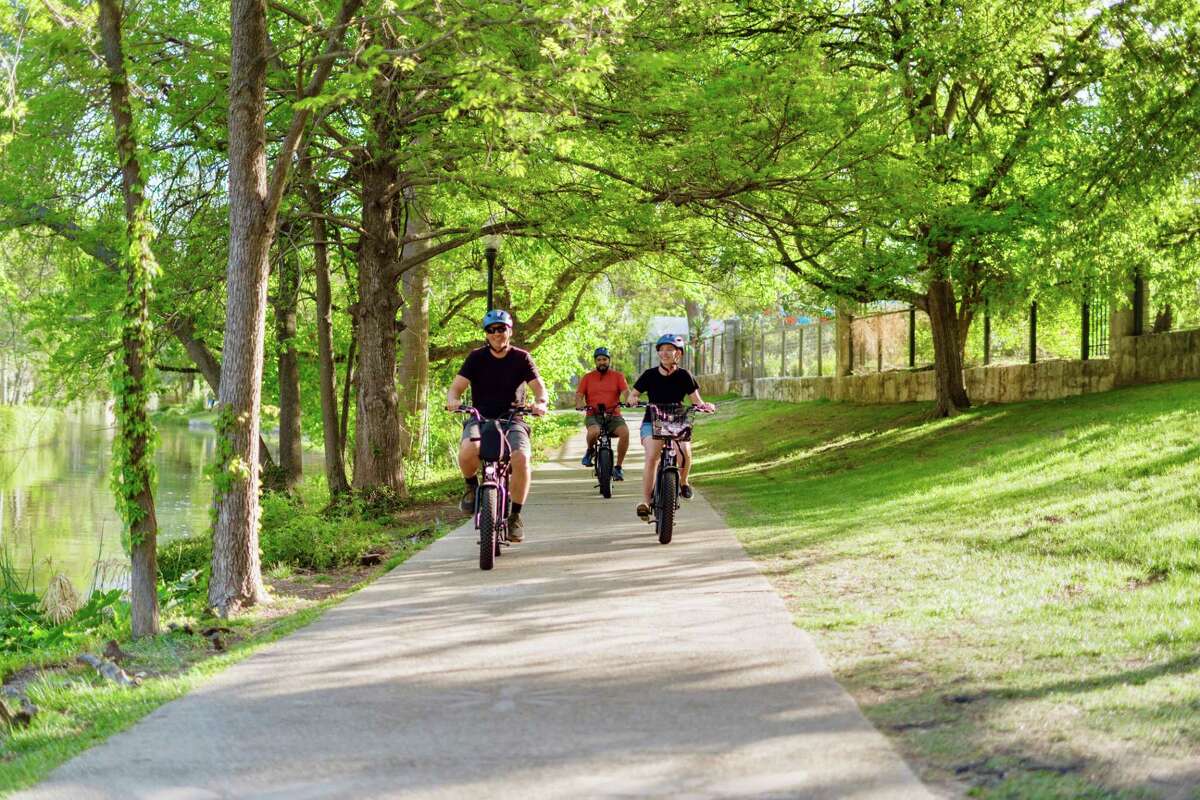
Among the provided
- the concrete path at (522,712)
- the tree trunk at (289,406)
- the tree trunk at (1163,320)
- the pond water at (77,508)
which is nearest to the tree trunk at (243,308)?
the pond water at (77,508)

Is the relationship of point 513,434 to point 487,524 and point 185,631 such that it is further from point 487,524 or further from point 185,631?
point 185,631

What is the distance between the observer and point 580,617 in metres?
7.80

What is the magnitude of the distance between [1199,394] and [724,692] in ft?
46.4

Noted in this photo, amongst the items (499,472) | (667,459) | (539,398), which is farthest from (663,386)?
(499,472)

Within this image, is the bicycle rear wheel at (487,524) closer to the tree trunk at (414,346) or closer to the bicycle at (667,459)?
the bicycle at (667,459)

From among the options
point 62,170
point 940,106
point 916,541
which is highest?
point 940,106

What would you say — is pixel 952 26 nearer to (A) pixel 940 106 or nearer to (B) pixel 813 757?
(A) pixel 940 106

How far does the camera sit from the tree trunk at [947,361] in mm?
22820

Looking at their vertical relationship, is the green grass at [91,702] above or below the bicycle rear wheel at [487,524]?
below

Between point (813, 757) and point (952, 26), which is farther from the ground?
point (952, 26)

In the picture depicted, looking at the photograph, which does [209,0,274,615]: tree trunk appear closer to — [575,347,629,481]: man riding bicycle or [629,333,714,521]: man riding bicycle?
[629,333,714,521]: man riding bicycle

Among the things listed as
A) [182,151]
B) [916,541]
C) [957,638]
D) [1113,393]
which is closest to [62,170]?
[182,151]

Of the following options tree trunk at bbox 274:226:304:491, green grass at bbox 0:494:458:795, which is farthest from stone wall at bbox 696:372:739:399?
green grass at bbox 0:494:458:795

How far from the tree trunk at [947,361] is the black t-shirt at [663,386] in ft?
38.9
